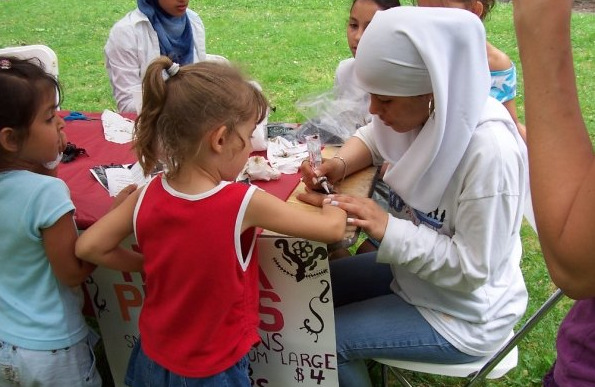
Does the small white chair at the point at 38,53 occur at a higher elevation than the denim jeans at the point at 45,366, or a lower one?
higher

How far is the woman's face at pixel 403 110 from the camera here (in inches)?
64.0

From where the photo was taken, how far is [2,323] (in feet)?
5.87

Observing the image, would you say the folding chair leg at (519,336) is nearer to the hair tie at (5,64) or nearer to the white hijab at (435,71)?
the white hijab at (435,71)

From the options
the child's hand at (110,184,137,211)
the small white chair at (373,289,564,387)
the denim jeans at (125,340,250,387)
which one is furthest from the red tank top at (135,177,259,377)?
the small white chair at (373,289,564,387)

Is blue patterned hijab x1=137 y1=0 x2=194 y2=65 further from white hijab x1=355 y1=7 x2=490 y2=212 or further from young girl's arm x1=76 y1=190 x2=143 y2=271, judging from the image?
white hijab x1=355 y1=7 x2=490 y2=212

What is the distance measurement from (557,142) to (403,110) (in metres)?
0.80

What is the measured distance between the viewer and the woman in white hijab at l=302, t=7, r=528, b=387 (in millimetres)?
1504

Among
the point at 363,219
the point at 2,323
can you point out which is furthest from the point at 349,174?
the point at 2,323

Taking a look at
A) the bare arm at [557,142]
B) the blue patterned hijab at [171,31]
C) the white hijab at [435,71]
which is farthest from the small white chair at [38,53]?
the bare arm at [557,142]

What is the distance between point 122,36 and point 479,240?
2497 millimetres

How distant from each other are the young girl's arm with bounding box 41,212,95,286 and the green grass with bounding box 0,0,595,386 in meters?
2.01

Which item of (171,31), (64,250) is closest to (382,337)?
(64,250)

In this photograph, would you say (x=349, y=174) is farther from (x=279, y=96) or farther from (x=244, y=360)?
(x=279, y=96)

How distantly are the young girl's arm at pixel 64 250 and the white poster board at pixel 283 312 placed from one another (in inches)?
8.0
